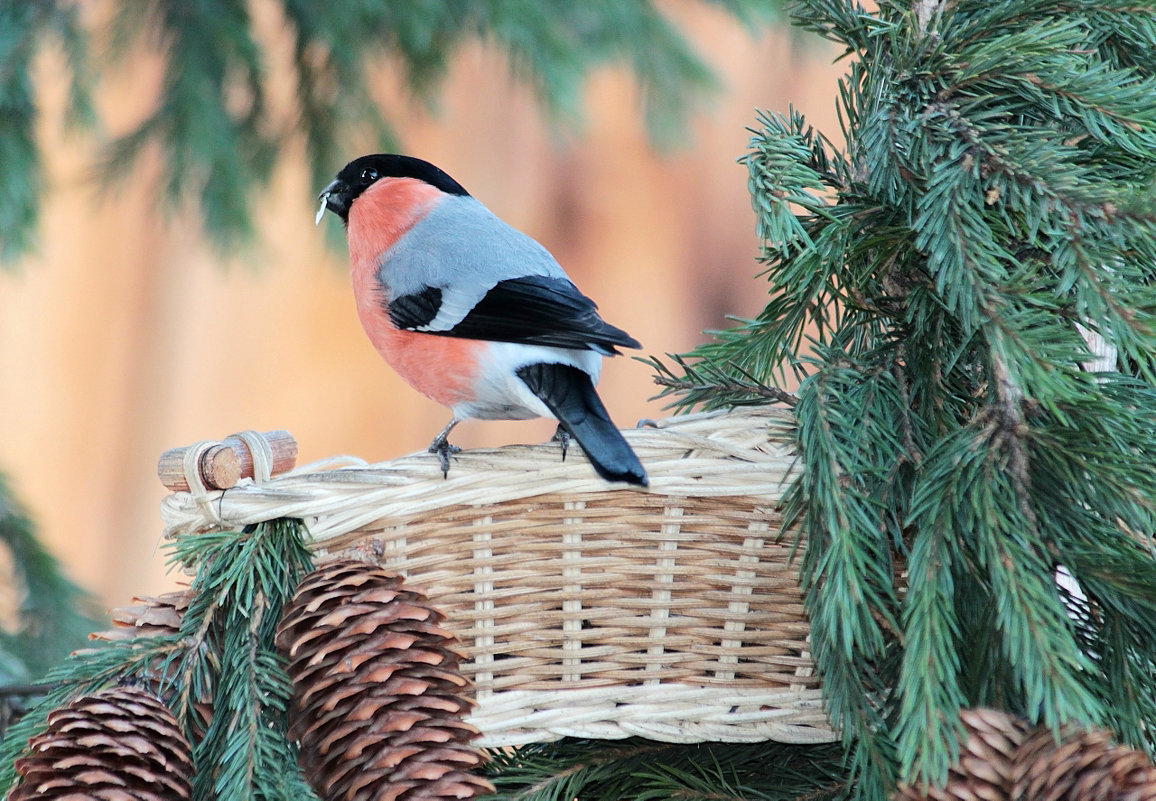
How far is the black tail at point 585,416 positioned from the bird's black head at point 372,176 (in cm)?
35

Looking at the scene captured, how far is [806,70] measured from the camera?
2.36m

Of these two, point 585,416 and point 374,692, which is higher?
point 585,416

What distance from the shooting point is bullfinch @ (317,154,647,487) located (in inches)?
32.8

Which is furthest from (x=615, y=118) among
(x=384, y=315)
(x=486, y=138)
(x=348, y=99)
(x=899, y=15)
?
(x=899, y=15)

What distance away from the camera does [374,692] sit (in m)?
0.69

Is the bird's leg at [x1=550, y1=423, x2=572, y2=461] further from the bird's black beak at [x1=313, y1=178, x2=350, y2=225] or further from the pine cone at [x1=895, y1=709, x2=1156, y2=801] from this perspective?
the bird's black beak at [x1=313, y1=178, x2=350, y2=225]

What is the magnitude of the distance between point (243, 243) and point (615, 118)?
1.17 metres

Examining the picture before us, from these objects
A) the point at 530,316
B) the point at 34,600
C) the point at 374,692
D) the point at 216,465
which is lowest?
the point at 34,600

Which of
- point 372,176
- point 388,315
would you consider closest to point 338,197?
point 372,176

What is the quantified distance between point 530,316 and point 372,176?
372 millimetres

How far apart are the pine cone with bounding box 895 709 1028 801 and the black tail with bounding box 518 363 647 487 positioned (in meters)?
0.26

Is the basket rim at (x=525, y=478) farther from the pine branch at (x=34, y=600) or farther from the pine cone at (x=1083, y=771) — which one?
the pine branch at (x=34, y=600)

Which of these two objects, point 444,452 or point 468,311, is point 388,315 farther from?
point 444,452

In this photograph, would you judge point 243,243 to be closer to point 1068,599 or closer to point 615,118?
point 615,118
